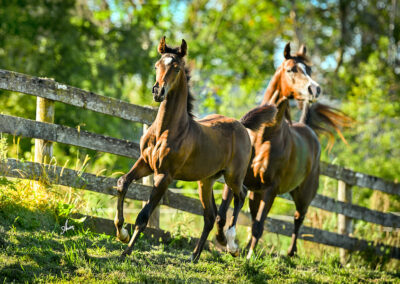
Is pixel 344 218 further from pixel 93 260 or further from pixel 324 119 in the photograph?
pixel 93 260

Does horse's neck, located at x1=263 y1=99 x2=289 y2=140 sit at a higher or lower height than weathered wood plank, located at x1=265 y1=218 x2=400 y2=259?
higher

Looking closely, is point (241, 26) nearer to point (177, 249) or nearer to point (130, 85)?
point (130, 85)

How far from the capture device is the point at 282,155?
24.2ft

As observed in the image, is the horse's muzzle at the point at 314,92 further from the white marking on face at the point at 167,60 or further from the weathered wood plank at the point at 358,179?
the weathered wood plank at the point at 358,179

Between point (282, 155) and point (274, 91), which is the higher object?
point (274, 91)

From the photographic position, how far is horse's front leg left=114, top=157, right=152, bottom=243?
17.6 ft

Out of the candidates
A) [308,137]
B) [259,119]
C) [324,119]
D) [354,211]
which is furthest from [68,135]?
[354,211]

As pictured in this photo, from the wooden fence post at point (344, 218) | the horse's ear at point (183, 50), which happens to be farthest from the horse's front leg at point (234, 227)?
the wooden fence post at point (344, 218)

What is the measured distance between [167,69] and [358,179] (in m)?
5.67

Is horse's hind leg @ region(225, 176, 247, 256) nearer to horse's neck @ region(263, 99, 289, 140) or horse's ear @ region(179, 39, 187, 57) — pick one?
horse's neck @ region(263, 99, 289, 140)

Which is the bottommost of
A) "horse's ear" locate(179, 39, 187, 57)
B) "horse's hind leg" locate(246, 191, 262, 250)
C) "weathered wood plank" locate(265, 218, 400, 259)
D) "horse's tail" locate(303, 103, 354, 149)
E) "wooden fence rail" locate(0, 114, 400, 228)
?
"weathered wood plank" locate(265, 218, 400, 259)

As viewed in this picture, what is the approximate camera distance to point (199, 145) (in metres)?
5.95

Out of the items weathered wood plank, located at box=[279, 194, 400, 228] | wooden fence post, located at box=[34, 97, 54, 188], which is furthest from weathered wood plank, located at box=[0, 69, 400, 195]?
weathered wood plank, located at box=[279, 194, 400, 228]

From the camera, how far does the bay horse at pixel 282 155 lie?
7184 mm
